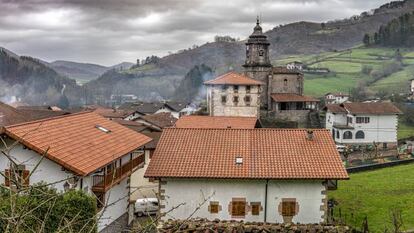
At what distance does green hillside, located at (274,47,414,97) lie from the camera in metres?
112

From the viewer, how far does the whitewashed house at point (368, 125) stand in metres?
63.4

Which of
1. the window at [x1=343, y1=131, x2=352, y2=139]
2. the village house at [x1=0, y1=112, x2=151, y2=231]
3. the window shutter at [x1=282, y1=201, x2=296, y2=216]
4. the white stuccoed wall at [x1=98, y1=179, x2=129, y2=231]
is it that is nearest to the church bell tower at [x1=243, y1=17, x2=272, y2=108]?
the window at [x1=343, y1=131, x2=352, y2=139]

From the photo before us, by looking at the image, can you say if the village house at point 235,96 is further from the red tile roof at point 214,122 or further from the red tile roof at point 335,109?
the red tile roof at point 214,122

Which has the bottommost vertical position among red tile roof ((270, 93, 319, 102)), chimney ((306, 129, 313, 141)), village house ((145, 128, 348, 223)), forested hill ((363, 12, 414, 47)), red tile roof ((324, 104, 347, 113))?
village house ((145, 128, 348, 223))

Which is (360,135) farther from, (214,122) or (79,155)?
(79,155)

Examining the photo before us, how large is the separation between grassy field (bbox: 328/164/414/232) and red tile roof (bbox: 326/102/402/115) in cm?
2926

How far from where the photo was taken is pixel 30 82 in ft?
599

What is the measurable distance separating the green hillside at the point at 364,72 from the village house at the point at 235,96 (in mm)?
50237

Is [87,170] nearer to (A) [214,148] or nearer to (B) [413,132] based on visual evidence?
(A) [214,148]

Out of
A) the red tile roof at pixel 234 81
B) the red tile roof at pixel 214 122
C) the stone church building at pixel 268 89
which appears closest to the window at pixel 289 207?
the red tile roof at pixel 214 122

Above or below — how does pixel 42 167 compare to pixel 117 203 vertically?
above

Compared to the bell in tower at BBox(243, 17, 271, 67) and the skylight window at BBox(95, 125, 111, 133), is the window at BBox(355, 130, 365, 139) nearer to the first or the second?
the bell in tower at BBox(243, 17, 271, 67)

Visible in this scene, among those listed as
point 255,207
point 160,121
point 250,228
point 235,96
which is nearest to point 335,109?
point 235,96

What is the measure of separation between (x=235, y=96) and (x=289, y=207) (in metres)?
38.3
